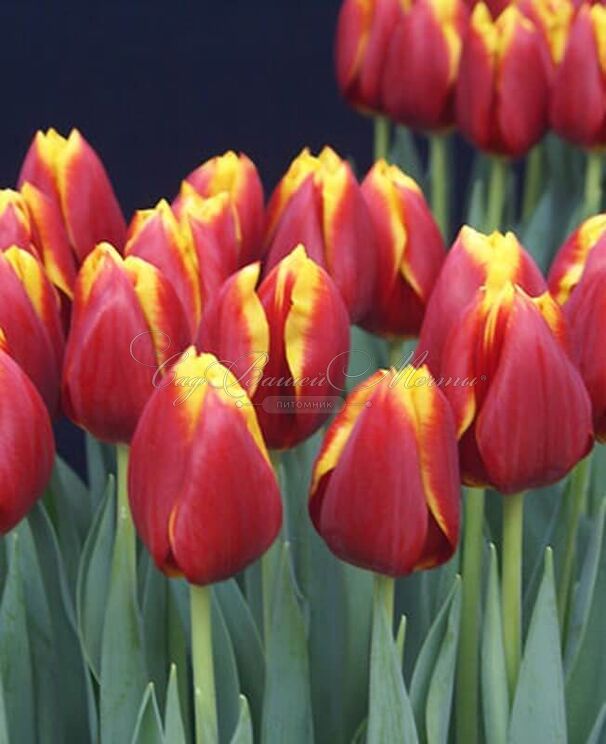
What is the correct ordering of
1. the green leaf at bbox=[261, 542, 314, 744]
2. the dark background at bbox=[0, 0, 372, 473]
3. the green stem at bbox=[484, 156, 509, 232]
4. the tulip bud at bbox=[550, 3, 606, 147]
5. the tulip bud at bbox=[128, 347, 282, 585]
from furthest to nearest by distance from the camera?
the dark background at bbox=[0, 0, 372, 473] → the green stem at bbox=[484, 156, 509, 232] → the tulip bud at bbox=[550, 3, 606, 147] → the green leaf at bbox=[261, 542, 314, 744] → the tulip bud at bbox=[128, 347, 282, 585]

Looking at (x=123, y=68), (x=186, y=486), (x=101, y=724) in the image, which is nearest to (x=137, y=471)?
(x=186, y=486)

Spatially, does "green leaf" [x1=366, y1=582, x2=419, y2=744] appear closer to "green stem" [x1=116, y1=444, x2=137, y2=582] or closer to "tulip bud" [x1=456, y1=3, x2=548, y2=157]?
"green stem" [x1=116, y1=444, x2=137, y2=582]

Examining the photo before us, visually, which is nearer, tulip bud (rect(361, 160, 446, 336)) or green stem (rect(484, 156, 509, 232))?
tulip bud (rect(361, 160, 446, 336))

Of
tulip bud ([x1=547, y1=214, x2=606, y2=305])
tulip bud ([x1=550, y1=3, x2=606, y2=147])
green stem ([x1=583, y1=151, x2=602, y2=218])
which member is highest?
tulip bud ([x1=550, y1=3, x2=606, y2=147])

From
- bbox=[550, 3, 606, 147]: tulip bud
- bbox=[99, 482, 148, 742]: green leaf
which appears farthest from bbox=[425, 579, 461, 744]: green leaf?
bbox=[550, 3, 606, 147]: tulip bud

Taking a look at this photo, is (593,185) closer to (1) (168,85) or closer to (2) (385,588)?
(2) (385,588)

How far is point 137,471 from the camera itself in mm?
599

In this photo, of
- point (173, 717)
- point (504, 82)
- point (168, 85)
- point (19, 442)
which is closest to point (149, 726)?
point (173, 717)

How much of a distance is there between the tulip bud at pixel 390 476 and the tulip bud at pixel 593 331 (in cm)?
8

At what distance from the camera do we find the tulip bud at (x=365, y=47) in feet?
3.69

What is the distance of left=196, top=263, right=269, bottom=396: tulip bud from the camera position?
0.63m

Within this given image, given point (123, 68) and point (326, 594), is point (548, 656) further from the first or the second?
point (123, 68)

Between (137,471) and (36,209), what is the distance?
0.60ft

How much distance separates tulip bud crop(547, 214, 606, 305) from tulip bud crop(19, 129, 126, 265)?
20cm
